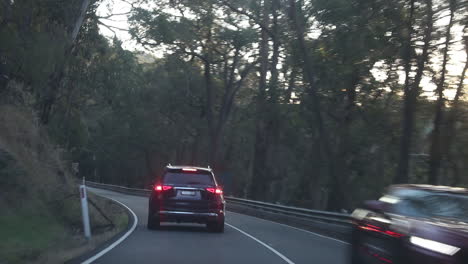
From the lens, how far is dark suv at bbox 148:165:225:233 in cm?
1686

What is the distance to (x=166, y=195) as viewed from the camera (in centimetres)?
1694

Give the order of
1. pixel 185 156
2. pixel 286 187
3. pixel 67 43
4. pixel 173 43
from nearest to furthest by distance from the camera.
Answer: pixel 67 43 < pixel 173 43 < pixel 286 187 < pixel 185 156

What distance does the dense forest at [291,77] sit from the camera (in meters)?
21.5

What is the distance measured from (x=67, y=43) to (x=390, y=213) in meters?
15.6

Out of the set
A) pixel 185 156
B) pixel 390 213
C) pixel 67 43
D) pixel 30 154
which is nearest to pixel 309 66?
pixel 67 43

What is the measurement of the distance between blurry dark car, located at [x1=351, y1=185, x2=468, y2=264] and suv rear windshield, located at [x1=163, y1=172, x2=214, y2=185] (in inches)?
285

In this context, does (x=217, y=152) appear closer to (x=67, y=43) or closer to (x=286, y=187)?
(x=286, y=187)

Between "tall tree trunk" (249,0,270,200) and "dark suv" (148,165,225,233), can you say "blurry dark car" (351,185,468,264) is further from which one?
"tall tree trunk" (249,0,270,200)

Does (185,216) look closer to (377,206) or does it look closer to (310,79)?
(377,206)

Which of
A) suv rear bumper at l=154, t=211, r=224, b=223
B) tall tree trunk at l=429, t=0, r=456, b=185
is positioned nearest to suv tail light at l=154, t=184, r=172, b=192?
suv rear bumper at l=154, t=211, r=224, b=223

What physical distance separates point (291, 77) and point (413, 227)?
73.8 ft

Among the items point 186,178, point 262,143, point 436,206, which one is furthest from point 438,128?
point 436,206

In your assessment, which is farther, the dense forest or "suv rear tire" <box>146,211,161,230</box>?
the dense forest

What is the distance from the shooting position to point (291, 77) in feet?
99.2
